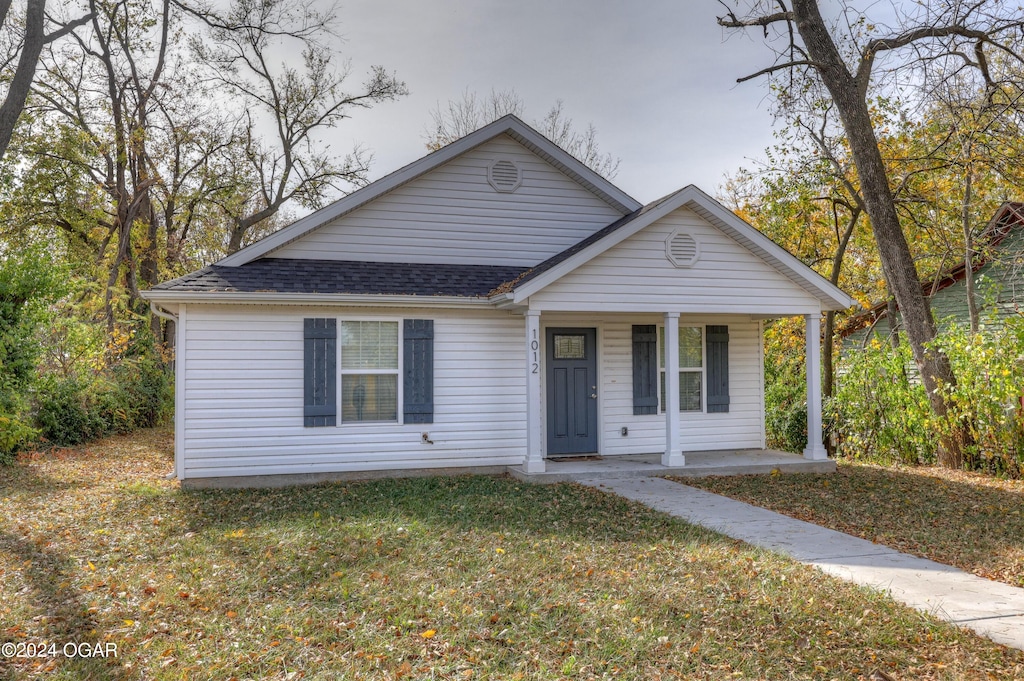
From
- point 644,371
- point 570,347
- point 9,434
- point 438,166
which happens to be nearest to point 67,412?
point 9,434

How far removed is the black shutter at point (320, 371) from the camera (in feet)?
30.8

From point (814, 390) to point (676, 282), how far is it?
119 inches

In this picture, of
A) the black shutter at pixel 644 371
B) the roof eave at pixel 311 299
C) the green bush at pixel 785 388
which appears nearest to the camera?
the roof eave at pixel 311 299

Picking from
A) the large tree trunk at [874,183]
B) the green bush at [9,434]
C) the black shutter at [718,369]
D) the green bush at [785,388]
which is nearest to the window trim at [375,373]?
the black shutter at [718,369]

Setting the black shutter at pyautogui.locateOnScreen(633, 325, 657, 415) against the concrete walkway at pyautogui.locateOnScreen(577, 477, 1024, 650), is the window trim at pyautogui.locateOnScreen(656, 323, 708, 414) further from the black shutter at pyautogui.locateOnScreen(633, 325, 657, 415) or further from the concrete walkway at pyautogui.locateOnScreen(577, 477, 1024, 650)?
the concrete walkway at pyautogui.locateOnScreen(577, 477, 1024, 650)

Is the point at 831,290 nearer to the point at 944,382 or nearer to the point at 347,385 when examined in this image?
the point at 944,382

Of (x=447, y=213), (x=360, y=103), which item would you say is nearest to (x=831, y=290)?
(x=447, y=213)

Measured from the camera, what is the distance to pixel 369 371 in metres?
9.64

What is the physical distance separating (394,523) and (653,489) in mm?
3621

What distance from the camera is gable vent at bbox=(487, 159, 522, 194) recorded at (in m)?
11.4

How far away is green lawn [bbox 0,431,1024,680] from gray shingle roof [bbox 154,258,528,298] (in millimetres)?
3171

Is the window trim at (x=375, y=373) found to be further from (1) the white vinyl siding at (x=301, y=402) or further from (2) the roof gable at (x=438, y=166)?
(2) the roof gable at (x=438, y=166)

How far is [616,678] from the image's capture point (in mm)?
3680

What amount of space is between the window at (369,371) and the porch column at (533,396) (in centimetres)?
194
